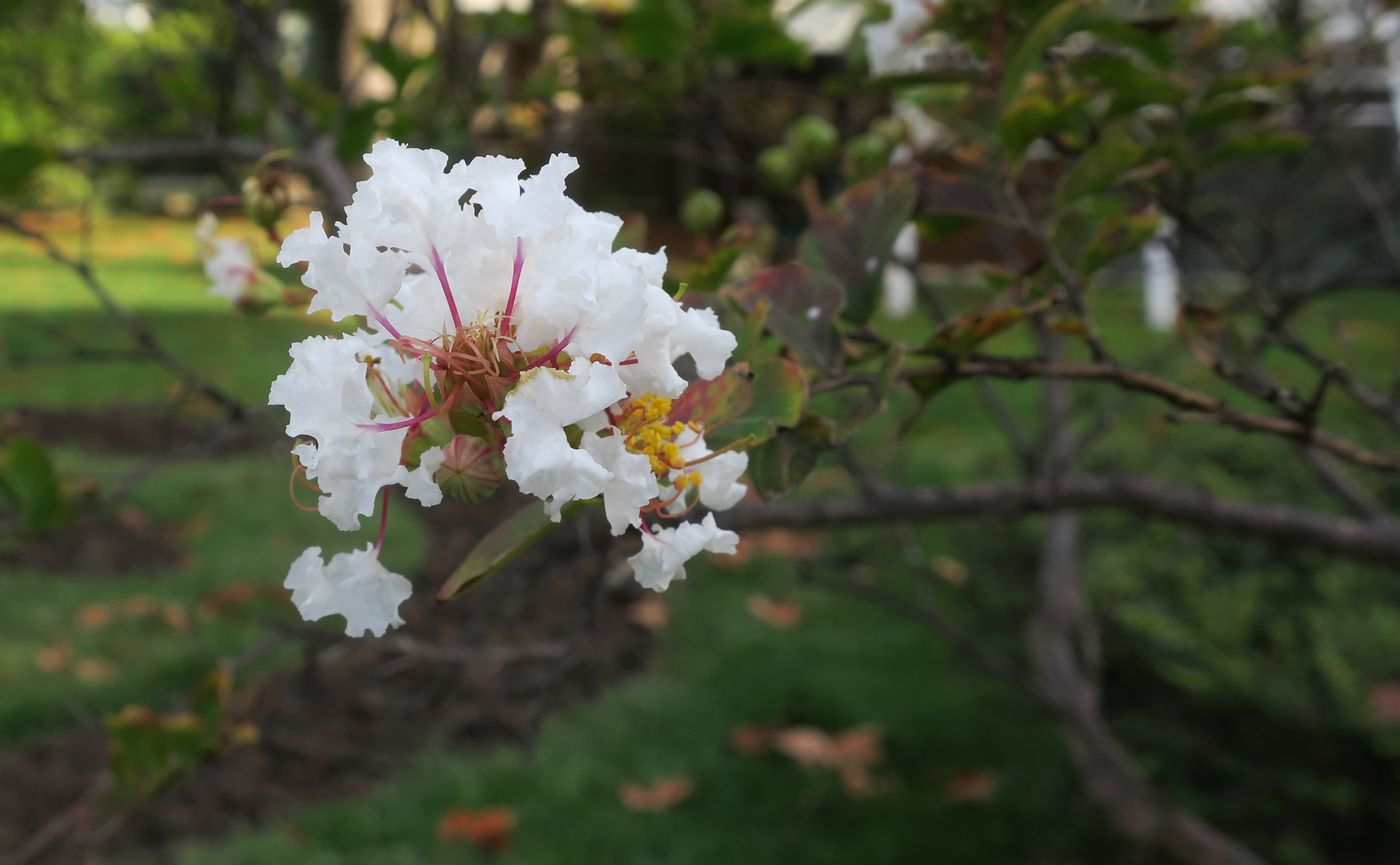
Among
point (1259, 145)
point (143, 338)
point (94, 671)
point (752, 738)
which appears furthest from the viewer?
point (94, 671)

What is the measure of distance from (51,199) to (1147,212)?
13603mm

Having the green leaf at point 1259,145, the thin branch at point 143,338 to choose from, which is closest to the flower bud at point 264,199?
the thin branch at point 143,338

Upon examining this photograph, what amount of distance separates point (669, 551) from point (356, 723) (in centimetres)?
268

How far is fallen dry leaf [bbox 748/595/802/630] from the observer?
12.2 feet

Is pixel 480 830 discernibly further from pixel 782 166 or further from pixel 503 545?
pixel 503 545

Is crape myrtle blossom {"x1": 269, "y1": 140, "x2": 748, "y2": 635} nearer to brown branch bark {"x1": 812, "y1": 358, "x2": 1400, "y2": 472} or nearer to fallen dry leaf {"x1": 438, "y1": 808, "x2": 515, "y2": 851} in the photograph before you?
brown branch bark {"x1": 812, "y1": 358, "x2": 1400, "y2": 472}

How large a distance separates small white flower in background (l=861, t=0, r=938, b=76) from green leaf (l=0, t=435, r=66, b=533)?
1.03 metres

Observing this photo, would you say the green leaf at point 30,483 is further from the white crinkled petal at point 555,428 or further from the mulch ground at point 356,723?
the white crinkled petal at point 555,428

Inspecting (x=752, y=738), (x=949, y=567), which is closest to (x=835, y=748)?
(x=752, y=738)

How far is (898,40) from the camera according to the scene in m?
1.42

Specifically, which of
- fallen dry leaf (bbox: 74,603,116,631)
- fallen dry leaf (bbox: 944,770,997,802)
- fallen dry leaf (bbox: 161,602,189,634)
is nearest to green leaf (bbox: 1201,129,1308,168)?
fallen dry leaf (bbox: 944,770,997,802)

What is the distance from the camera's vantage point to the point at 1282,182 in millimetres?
2412

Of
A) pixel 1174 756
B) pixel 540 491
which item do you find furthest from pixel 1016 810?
pixel 540 491

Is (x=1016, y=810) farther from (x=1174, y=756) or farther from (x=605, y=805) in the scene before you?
(x=605, y=805)
